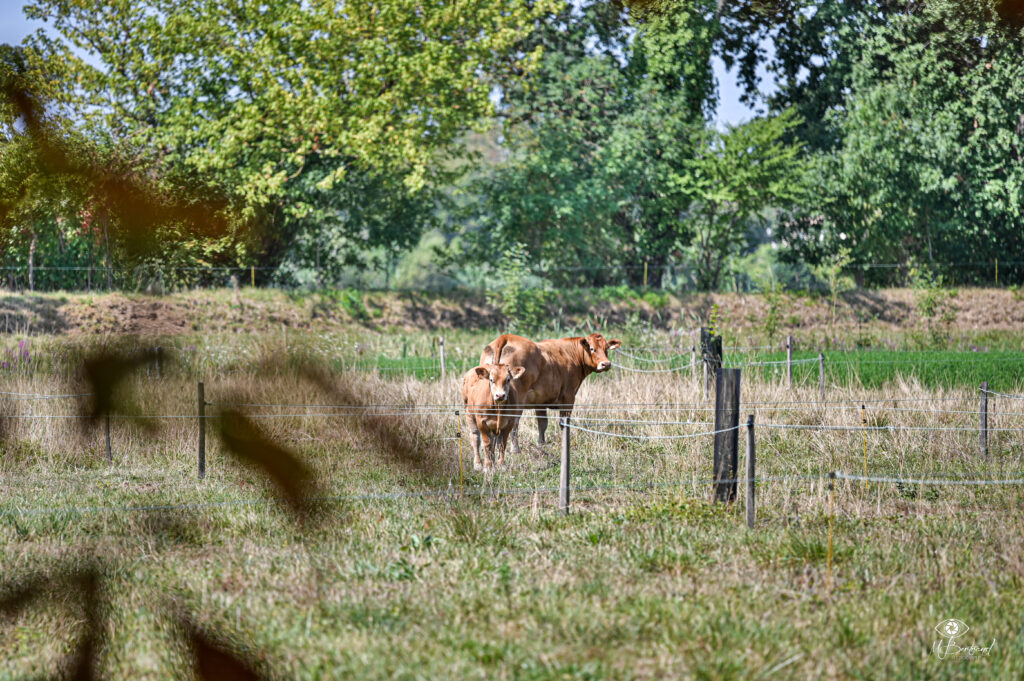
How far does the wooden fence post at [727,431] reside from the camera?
6156mm

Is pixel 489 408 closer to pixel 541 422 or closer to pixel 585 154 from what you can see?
pixel 541 422

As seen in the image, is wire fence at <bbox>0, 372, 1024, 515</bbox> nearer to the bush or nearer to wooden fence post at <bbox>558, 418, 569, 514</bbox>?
wooden fence post at <bbox>558, 418, 569, 514</bbox>

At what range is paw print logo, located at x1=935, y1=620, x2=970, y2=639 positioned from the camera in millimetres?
3215

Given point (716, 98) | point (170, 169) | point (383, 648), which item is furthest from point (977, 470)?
point (716, 98)

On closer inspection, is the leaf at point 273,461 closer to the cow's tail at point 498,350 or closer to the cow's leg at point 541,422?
the cow's tail at point 498,350

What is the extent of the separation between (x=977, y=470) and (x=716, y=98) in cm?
1718

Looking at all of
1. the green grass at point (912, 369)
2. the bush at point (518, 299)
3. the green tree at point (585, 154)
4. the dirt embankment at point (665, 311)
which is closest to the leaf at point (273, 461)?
the green grass at point (912, 369)

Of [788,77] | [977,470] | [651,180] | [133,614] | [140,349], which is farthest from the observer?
[788,77]

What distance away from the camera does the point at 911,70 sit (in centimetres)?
2072

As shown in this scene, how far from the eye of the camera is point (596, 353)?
29.4ft

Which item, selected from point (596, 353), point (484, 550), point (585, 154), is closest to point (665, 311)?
point (585, 154)

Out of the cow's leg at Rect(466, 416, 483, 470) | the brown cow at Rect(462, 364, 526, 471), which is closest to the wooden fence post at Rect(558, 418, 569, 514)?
the brown cow at Rect(462, 364, 526, 471)

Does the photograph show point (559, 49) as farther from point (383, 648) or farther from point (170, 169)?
point (170, 169)

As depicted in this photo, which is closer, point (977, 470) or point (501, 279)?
point (977, 470)
